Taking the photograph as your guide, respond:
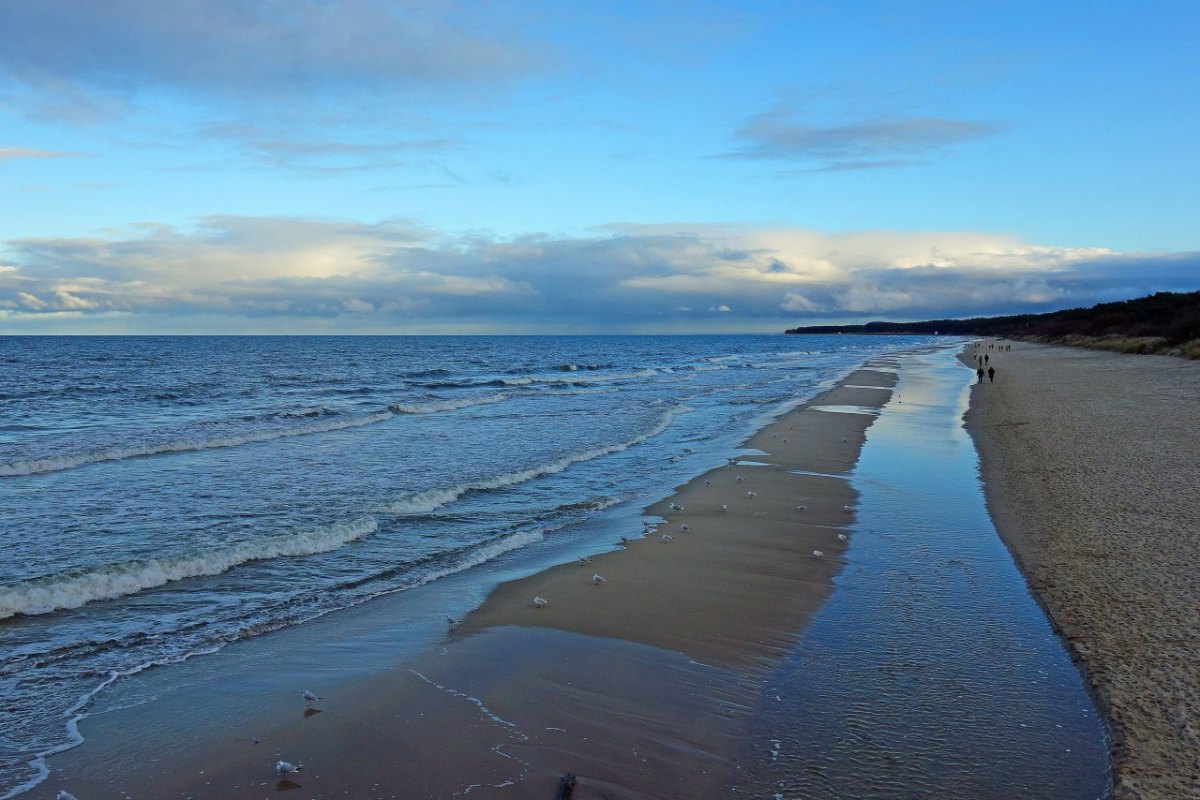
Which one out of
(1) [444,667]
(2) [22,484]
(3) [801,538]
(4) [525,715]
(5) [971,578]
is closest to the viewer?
(4) [525,715]

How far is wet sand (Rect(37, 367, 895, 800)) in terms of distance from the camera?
5.07 metres

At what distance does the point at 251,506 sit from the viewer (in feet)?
45.0

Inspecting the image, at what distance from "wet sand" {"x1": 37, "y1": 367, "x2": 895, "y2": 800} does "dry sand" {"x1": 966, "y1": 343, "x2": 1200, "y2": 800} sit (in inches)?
100

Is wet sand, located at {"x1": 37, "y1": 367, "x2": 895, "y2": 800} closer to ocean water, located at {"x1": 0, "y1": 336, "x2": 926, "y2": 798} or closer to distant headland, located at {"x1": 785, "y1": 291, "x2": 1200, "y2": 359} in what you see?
ocean water, located at {"x1": 0, "y1": 336, "x2": 926, "y2": 798}

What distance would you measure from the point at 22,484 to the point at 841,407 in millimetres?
26549

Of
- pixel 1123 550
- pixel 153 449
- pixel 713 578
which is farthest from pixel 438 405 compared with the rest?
pixel 1123 550

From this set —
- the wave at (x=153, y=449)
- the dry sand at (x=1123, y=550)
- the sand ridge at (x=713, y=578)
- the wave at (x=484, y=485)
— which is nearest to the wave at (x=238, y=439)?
the wave at (x=153, y=449)

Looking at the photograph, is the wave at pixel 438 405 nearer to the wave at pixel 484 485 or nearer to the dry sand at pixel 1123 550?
the wave at pixel 484 485

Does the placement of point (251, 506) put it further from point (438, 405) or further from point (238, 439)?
point (438, 405)

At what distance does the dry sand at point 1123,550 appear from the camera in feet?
17.7

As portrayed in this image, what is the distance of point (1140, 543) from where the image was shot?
9758 mm

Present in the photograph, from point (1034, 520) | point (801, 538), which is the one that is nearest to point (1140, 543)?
point (1034, 520)

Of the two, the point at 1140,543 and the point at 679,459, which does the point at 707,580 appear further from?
the point at 679,459

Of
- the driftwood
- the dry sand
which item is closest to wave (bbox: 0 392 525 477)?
the driftwood
